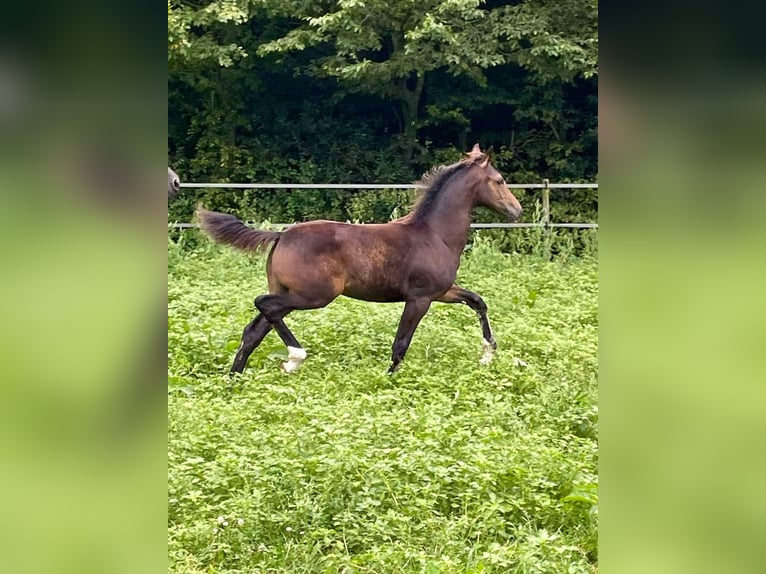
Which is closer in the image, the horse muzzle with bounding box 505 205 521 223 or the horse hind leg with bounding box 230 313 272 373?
the horse hind leg with bounding box 230 313 272 373

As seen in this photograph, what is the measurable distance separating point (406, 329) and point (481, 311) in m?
0.67

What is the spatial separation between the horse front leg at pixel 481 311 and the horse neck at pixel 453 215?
13.9 inches

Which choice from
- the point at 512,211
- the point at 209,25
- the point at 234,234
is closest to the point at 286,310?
the point at 234,234

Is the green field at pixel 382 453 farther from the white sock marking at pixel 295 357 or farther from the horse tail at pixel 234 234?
the horse tail at pixel 234 234

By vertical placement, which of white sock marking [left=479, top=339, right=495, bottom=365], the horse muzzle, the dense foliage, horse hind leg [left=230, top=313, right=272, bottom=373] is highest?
the dense foliage

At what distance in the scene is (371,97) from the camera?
17.3 m

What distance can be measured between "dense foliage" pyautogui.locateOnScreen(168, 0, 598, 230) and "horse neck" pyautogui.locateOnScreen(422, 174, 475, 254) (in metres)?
8.34

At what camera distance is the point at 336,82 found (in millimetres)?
17125

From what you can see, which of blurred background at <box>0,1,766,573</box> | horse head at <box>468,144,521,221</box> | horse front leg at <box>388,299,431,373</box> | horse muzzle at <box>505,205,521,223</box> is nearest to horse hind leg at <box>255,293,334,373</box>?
horse front leg at <box>388,299,431,373</box>

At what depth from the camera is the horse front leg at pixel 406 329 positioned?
20.0 feet

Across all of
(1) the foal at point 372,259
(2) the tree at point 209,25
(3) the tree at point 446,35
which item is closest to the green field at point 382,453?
(1) the foal at point 372,259

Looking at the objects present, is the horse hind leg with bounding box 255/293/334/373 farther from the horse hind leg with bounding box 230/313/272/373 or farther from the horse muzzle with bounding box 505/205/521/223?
the horse muzzle with bounding box 505/205/521/223

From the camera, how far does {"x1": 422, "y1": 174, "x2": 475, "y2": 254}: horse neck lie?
654cm
